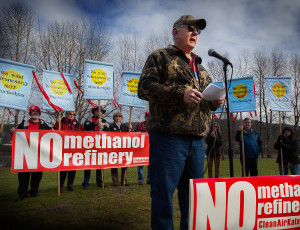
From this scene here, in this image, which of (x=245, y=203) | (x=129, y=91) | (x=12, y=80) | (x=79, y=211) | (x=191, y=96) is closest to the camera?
(x=191, y=96)

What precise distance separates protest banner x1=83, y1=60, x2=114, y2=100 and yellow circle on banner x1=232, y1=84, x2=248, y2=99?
3.77 metres

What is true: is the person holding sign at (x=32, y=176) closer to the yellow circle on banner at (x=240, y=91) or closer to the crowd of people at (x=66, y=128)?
the crowd of people at (x=66, y=128)

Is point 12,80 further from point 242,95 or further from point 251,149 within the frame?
point 251,149

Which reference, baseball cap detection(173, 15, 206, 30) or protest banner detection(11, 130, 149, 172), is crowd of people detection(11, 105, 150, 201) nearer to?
protest banner detection(11, 130, 149, 172)

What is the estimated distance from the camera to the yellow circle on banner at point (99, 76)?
5945mm

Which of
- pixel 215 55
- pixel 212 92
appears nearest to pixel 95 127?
pixel 215 55

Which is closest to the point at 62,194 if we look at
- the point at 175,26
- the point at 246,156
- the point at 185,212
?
the point at 185,212

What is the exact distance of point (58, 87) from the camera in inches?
222

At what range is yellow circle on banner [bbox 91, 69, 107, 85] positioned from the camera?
5.95m

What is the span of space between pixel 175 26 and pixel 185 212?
69.5 inches

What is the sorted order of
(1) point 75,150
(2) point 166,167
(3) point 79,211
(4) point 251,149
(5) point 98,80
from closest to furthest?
(2) point 166,167, (3) point 79,211, (1) point 75,150, (5) point 98,80, (4) point 251,149

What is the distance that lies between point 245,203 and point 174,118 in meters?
1.19

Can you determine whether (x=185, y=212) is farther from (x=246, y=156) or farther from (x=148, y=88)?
(x=246, y=156)

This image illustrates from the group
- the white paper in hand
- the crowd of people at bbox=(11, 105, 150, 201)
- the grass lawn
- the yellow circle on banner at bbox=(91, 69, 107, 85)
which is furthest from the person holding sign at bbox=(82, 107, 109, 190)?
the white paper in hand
